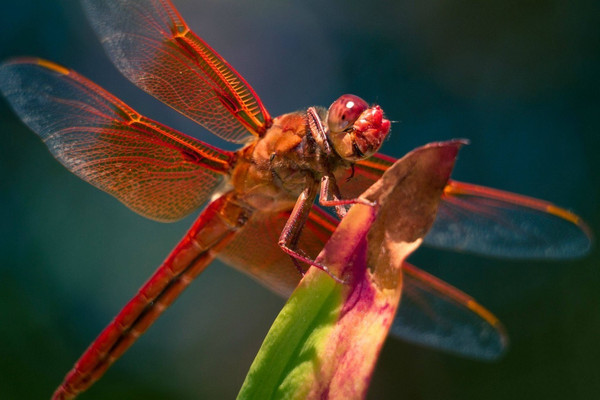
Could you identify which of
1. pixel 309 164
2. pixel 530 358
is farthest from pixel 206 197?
pixel 530 358

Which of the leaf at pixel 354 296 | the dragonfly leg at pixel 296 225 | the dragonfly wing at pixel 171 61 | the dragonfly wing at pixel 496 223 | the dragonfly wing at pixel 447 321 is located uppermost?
the dragonfly wing at pixel 496 223

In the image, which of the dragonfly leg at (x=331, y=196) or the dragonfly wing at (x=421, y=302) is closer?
the dragonfly leg at (x=331, y=196)

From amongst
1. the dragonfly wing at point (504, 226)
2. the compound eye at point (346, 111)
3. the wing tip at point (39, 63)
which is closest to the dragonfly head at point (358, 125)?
the compound eye at point (346, 111)

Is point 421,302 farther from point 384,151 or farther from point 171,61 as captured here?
point 384,151

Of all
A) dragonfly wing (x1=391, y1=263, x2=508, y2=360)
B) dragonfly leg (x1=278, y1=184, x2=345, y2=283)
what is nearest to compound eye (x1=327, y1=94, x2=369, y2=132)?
dragonfly leg (x1=278, y1=184, x2=345, y2=283)

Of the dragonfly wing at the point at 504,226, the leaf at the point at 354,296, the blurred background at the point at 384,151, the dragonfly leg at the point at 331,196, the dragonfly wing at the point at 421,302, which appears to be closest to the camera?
the leaf at the point at 354,296

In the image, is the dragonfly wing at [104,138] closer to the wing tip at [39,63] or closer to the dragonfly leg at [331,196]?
the wing tip at [39,63]
